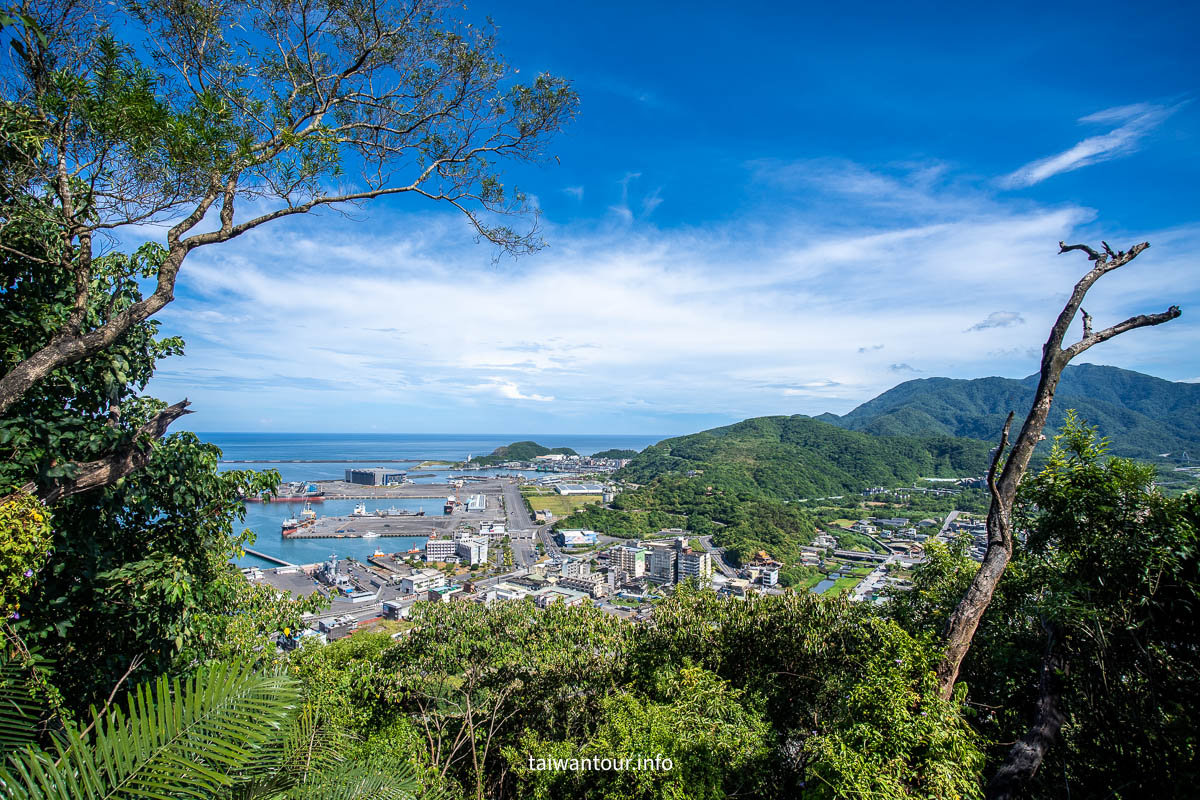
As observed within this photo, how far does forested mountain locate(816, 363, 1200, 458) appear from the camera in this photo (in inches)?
1319

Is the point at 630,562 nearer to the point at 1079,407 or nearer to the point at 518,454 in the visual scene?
the point at 1079,407

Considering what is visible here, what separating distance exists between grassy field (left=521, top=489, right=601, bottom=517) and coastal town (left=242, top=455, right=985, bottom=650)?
0.76 feet

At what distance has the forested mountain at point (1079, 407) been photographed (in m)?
33.5

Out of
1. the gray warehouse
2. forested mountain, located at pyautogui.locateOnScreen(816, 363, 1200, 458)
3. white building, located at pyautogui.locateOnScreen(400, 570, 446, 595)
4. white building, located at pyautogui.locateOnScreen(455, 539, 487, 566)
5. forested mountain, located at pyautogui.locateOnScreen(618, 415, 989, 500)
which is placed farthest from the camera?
the gray warehouse

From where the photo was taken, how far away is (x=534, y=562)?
25.6 meters

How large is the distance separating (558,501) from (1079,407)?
46.5 m

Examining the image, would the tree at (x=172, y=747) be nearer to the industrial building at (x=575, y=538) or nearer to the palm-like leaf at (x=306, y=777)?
the palm-like leaf at (x=306, y=777)

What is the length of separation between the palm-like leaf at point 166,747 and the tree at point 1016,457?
3.32 meters

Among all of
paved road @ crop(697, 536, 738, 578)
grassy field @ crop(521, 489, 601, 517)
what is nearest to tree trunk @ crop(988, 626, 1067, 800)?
paved road @ crop(697, 536, 738, 578)

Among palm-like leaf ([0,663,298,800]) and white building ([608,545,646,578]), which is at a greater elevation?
palm-like leaf ([0,663,298,800])

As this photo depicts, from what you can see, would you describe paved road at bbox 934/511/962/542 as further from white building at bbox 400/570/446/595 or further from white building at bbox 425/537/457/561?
white building at bbox 425/537/457/561

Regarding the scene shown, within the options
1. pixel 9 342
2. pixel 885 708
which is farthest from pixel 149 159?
pixel 885 708

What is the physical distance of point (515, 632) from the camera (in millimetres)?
5988

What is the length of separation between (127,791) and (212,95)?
3699 mm
